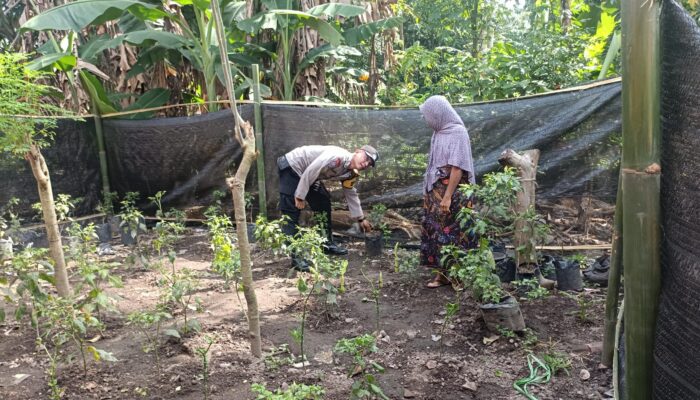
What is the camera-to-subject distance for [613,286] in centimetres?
A: 250

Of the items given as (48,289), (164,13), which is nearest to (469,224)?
(48,289)

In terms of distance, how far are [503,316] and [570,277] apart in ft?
3.75

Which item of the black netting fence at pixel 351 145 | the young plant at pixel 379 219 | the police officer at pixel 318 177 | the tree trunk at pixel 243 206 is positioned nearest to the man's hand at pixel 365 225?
the police officer at pixel 318 177

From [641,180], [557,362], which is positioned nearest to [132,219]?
[557,362]

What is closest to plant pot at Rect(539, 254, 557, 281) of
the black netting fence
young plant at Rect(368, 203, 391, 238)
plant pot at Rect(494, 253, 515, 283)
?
plant pot at Rect(494, 253, 515, 283)

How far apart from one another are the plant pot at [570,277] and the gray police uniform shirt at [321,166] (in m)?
2.11

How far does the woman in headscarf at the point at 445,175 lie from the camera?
4137 mm

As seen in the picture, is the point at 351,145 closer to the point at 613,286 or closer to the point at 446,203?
the point at 446,203

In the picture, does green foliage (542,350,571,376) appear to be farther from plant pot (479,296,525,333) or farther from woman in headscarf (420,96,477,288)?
woman in headscarf (420,96,477,288)

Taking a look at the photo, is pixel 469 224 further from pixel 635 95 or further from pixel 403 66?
pixel 403 66

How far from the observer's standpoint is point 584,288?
419 centimetres

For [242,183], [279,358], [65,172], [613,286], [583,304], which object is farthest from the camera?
[65,172]

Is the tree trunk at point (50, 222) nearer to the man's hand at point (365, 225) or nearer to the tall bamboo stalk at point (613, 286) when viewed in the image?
the man's hand at point (365, 225)

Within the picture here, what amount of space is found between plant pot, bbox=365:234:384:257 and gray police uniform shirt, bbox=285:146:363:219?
29 cm
